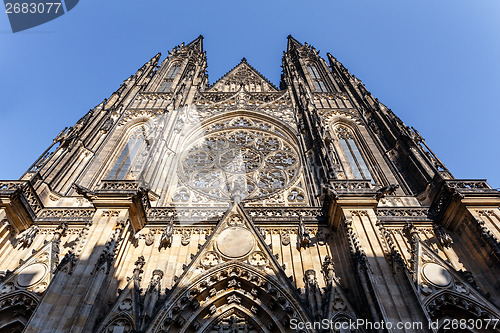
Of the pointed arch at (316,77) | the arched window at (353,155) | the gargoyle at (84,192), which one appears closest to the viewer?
the gargoyle at (84,192)

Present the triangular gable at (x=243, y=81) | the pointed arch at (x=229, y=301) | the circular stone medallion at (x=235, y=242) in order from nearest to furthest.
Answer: the pointed arch at (x=229, y=301) < the circular stone medallion at (x=235, y=242) < the triangular gable at (x=243, y=81)

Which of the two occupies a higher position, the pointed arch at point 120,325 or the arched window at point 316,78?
the arched window at point 316,78

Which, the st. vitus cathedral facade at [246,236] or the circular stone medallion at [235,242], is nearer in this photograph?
the st. vitus cathedral facade at [246,236]

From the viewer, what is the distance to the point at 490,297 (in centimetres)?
816

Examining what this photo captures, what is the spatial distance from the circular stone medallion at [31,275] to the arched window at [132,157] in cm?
389

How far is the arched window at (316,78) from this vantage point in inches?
826

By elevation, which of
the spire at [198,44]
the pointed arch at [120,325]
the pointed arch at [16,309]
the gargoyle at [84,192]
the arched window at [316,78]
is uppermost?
the spire at [198,44]

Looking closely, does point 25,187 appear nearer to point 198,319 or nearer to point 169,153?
point 169,153

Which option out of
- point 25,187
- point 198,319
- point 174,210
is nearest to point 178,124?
point 174,210

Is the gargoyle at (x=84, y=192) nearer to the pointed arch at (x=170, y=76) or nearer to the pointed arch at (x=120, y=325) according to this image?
the pointed arch at (x=120, y=325)

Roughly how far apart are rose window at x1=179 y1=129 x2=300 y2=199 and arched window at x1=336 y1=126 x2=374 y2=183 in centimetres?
219

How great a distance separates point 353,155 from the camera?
14805mm

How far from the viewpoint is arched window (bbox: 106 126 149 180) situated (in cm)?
1271

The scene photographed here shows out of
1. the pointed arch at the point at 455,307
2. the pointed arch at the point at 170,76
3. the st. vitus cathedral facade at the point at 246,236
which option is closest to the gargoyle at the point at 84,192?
the st. vitus cathedral facade at the point at 246,236
